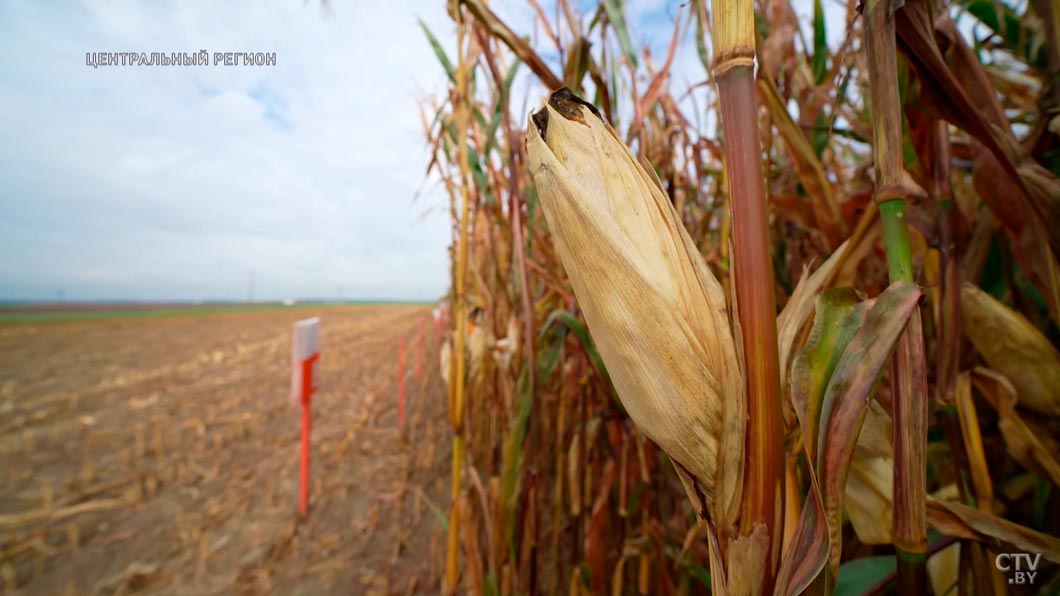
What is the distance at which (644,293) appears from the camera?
200 millimetres

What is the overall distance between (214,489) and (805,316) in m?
2.40

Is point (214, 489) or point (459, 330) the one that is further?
point (214, 489)

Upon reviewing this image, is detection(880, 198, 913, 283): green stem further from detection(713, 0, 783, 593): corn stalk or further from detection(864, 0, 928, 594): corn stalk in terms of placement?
detection(713, 0, 783, 593): corn stalk

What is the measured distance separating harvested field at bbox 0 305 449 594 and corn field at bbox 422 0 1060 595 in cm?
40

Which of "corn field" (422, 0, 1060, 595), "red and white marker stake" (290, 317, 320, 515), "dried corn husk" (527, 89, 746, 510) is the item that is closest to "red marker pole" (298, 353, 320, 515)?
"red and white marker stake" (290, 317, 320, 515)

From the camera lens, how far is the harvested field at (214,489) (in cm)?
132

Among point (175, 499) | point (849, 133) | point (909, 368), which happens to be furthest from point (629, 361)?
point (175, 499)

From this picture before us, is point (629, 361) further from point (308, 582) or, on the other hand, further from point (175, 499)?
point (175, 499)

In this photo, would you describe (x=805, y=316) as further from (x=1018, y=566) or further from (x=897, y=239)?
(x=1018, y=566)

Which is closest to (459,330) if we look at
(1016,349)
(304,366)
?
(1016,349)

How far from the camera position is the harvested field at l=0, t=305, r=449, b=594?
4.33ft

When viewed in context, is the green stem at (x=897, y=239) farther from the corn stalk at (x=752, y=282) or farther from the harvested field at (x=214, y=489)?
the harvested field at (x=214, y=489)

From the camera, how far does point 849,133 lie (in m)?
0.54

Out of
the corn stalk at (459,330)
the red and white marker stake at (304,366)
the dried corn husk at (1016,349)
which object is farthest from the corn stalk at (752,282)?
the red and white marker stake at (304,366)
